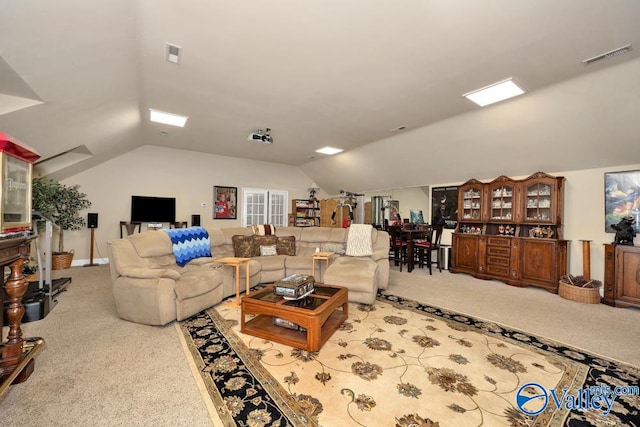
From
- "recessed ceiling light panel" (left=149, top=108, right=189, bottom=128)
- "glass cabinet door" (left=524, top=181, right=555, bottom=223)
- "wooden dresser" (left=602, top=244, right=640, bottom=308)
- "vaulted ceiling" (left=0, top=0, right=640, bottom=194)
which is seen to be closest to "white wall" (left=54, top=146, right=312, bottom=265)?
"vaulted ceiling" (left=0, top=0, right=640, bottom=194)

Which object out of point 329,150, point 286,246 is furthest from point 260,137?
point 329,150

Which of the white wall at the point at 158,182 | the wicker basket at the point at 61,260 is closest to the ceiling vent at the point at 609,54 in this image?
the white wall at the point at 158,182

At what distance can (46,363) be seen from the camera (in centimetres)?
205

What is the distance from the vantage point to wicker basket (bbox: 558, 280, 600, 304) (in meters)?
3.66

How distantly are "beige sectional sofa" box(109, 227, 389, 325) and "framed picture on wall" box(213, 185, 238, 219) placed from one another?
2.98m

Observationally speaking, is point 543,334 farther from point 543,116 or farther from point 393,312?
point 543,116

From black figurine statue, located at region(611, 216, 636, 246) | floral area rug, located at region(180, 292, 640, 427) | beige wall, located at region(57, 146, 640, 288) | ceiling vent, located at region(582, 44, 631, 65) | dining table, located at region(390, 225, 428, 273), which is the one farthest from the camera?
dining table, located at region(390, 225, 428, 273)

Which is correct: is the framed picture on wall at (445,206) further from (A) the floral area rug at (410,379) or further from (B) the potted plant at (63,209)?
(B) the potted plant at (63,209)

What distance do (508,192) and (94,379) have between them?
608cm

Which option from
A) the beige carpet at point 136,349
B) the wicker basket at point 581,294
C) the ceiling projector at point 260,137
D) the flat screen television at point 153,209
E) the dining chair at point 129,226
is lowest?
the beige carpet at point 136,349

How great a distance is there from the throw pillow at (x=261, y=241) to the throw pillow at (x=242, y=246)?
7 cm

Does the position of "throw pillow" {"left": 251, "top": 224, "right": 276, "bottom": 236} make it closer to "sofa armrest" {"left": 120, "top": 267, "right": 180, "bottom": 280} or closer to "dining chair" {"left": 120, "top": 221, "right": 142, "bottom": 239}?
"sofa armrest" {"left": 120, "top": 267, "right": 180, "bottom": 280}

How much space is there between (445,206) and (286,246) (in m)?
3.75

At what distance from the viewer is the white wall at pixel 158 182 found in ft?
19.1
